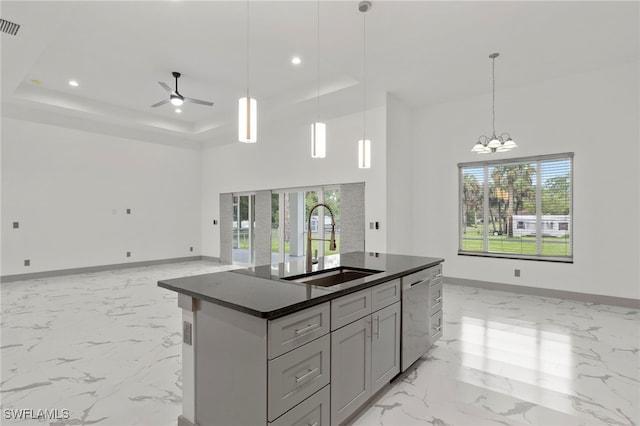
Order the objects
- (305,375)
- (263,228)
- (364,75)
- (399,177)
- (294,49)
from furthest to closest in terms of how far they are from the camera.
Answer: (263,228) → (399,177) → (364,75) → (294,49) → (305,375)

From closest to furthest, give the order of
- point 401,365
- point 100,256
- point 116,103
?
point 401,365, point 116,103, point 100,256

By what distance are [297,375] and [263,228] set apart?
651cm

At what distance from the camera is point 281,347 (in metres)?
1.51

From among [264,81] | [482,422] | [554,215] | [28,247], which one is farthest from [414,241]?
Answer: [28,247]

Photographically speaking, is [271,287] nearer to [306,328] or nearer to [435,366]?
[306,328]

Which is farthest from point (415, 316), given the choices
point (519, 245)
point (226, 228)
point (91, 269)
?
point (91, 269)

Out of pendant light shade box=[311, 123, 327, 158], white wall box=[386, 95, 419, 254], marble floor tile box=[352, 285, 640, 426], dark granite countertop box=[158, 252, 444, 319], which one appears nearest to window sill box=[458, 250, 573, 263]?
marble floor tile box=[352, 285, 640, 426]

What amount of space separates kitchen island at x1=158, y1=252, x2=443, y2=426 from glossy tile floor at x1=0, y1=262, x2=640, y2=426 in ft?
1.42

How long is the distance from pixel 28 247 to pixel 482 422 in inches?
325

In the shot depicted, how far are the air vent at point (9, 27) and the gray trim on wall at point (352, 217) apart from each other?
16.5 ft

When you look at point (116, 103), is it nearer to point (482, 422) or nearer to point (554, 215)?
point (482, 422)

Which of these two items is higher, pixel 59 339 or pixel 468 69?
pixel 468 69

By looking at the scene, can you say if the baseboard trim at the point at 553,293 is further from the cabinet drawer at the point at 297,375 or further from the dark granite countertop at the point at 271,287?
the cabinet drawer at the point at 297,375

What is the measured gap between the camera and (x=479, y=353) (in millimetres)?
3119
